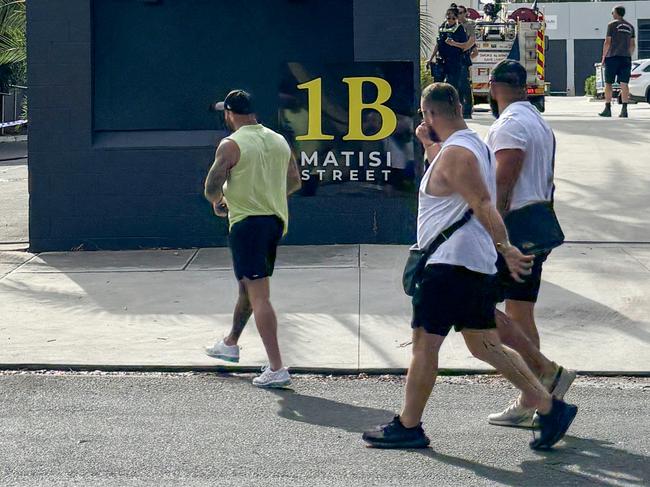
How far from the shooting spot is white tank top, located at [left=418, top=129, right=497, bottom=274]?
5.54 metres

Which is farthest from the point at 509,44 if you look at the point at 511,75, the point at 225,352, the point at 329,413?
the point at 329,413

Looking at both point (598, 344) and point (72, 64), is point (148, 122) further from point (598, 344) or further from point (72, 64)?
point (598, 344)

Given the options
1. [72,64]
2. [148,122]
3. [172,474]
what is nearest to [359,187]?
[148,122]

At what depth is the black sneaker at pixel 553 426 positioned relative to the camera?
5742 mm

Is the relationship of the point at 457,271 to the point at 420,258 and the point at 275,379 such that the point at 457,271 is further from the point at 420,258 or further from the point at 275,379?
the point at 275,379

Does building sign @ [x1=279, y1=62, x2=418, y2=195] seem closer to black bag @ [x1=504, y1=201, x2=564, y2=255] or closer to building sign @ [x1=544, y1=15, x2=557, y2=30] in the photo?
A: black bag @ [x1=504, y1=201, x2=564, y2=255]

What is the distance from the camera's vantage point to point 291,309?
8.95 meters

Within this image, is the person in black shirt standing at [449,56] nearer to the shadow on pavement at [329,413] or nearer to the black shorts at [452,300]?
the shadow on pavement at [329,413]

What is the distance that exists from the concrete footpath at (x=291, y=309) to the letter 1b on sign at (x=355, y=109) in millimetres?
A: 1099

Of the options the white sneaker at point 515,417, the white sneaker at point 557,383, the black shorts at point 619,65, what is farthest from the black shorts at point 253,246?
the black shorts at point 619,65

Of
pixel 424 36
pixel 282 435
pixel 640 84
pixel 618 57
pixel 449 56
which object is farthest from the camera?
pixel 640 84

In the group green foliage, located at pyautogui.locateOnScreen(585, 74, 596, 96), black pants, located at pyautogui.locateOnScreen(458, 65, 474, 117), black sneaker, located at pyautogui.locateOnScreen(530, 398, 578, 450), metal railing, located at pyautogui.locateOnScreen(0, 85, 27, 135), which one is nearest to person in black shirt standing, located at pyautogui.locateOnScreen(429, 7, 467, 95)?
black pants, located at pyautogui.locateOnScreen(458, 65, 474, 117)

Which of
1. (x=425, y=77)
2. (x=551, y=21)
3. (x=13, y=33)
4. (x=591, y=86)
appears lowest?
(x=425, y=77)

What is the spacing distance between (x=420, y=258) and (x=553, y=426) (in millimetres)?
1076
